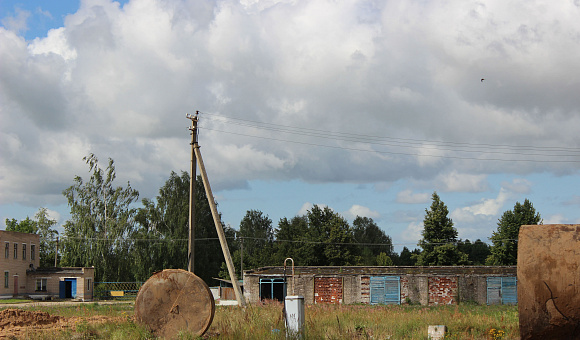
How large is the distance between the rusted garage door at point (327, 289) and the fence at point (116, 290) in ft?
59.8

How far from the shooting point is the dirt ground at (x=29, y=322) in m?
15.2

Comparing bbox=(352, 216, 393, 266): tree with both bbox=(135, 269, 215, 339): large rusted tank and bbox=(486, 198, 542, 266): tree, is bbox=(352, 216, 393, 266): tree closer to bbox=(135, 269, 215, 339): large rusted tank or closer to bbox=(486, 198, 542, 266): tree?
bbox=(486, 198, 542, 266): tree

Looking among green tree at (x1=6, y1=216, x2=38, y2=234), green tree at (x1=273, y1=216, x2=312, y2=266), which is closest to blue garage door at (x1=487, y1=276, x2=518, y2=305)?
green tree at (x1=273, y1=216, x2=312, y2=266)

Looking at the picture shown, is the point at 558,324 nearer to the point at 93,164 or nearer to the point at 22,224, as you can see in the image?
the point at 93,164

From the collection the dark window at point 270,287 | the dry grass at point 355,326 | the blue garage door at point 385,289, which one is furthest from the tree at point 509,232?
the dry grass at point 355,326

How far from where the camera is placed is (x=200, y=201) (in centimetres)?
6438

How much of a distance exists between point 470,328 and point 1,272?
41911mm

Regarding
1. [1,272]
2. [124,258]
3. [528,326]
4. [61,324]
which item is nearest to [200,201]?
[124,258]

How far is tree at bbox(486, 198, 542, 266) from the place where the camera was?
54719mm

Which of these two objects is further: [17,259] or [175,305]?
[17,259]

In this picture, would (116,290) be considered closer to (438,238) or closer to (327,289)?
(327,289)

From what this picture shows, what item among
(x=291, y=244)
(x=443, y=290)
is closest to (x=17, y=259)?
(x=291, y=244)

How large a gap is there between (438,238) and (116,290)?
30.0m

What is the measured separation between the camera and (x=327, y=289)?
43.2 m
